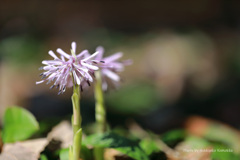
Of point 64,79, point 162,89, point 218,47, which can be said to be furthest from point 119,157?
point 218,47

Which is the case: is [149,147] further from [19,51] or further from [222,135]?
[19,51]

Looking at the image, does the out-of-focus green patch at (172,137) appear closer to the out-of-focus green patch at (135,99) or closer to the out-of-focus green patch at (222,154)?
the out-of-focus green patch at (222,154)

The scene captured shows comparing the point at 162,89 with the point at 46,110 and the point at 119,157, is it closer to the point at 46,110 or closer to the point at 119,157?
the point at 46,110

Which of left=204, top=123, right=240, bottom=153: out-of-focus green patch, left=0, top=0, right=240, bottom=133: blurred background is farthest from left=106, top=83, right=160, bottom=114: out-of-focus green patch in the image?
left=204, top=123, right=240, bottom=153: out-of-focus green patch

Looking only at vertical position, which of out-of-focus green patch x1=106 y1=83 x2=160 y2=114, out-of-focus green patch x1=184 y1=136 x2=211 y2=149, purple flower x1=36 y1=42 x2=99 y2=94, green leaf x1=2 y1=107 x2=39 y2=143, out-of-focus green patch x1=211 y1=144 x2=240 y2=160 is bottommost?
out-of-focus green patch x1=211 y1=144 x2=240 y2=160

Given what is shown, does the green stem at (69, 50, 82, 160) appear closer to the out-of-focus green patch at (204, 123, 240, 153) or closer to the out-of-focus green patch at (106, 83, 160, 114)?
the out-of-focus green patch at (204, 123, 240, 153)

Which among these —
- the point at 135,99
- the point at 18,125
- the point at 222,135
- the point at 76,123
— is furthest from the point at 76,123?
the point at 135,99
